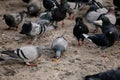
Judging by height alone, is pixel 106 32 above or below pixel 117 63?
above

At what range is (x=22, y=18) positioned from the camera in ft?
35.2

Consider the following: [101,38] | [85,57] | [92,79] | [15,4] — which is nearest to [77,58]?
[85,57]

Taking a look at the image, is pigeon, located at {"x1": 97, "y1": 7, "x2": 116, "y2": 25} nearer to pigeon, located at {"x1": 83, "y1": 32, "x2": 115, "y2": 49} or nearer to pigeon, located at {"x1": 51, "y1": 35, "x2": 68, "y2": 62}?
pigeon, located at {"x1": 83, "y1": 32, "x2": 115, "y2": 49}

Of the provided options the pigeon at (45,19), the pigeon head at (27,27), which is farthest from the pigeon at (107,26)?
the pigeon head at (27,27)

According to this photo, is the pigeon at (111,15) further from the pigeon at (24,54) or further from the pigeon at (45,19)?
the pigeon at (24,54)

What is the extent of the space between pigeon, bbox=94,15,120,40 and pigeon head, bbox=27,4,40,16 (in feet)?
7.67

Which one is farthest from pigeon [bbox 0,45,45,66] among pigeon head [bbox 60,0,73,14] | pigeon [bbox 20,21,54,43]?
pigeon head [bbox 60,0,73,14]

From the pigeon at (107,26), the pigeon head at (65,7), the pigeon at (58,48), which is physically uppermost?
the pigeon head at (65,7)

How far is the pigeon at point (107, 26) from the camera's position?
9016 millimetres

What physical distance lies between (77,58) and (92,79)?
6.94 ft

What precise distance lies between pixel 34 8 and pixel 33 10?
146 mm

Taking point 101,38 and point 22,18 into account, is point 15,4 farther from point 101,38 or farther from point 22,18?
point 101,38

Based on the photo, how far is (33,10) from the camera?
11359mm

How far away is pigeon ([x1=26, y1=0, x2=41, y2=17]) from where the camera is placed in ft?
37.3
